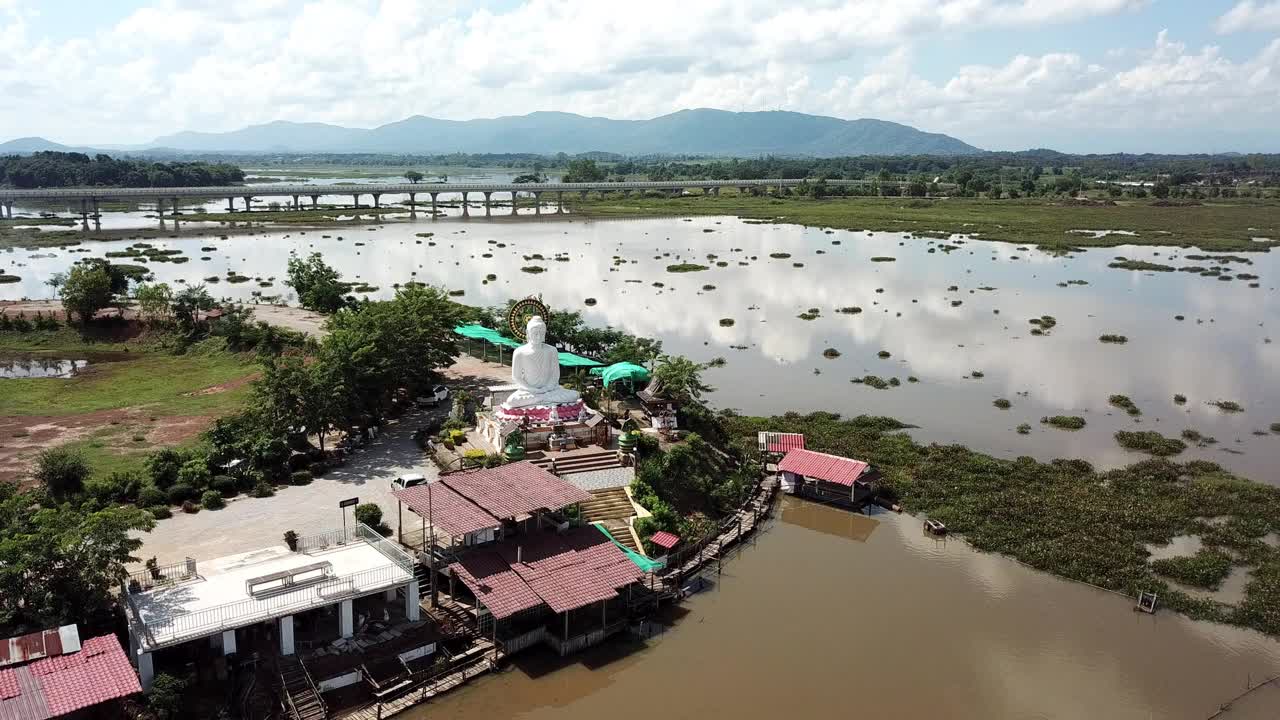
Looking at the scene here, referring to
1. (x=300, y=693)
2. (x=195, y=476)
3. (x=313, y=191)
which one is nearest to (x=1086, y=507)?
(x=300, y=693)

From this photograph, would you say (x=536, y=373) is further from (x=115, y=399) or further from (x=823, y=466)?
(x=115, y=399)

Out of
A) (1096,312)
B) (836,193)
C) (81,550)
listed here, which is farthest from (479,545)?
(836,193)

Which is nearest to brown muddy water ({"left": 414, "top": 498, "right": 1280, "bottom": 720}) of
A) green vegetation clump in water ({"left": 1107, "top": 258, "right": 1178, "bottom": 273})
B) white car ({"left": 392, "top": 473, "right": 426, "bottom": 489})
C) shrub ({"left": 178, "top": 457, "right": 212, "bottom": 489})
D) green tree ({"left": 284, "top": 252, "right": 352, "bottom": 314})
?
white car ({"left": 392, "top": 473, "right": 426, "bottom": 489})

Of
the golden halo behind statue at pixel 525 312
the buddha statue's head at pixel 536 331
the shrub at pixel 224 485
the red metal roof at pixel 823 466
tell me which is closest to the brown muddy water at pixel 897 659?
the red metal roof at pixel 823 466

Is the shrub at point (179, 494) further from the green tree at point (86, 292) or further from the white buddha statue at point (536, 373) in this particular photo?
the green tree at point (86, 292)

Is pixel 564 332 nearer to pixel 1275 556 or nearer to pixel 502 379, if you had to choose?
pixel 502 379
